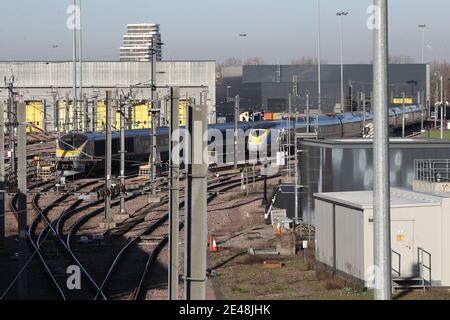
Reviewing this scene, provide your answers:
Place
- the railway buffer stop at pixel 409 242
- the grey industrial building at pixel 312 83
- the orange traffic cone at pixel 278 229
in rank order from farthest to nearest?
the grey industrial building at pixel 312 83 → the orange traffic cone at pixel 278 229 → the railway buffer stop at pixel 409 242

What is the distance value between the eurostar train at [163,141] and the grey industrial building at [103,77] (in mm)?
18018

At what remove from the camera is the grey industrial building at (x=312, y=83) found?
87688mm

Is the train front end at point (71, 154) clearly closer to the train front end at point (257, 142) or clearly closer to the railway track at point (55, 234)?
the railway track at point (55, 234)

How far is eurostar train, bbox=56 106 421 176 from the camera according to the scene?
38.6 metres

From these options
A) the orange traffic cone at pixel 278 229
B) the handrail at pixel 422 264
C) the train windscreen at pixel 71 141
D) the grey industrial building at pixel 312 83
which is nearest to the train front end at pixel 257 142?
the train windscreen at pixel 71 141

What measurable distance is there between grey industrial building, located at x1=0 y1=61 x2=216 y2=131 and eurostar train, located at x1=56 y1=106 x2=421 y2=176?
59.1 feet

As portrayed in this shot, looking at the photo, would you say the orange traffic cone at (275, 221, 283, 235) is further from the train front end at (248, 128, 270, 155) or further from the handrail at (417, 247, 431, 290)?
the train front end at (248, 128, 270, 155)

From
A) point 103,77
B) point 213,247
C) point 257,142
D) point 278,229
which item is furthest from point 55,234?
point 103,77

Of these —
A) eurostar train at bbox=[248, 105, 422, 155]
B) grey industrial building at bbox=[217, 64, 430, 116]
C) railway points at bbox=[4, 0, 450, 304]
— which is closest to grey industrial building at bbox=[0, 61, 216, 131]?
grey industrial building at bbox=[217, 64, 430, 116]

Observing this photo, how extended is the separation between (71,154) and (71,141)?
0.62m

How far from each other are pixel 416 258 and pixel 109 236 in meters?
9.90

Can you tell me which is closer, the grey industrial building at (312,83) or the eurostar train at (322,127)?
the eurostar train at (322,127)

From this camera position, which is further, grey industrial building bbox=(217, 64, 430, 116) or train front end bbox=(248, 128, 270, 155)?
grey industrial building bbox=(217, 64, 430, 116)
